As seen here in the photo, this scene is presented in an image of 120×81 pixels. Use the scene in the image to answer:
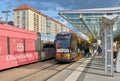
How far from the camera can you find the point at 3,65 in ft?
60.5

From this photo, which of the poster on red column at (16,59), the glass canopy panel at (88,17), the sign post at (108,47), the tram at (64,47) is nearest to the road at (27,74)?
the poster on red column at (16,59)

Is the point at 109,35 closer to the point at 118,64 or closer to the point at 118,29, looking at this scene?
the point at 118,64

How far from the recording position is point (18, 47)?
21531mm

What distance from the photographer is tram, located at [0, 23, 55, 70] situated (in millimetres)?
18647

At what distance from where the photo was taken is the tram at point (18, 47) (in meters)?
18.6

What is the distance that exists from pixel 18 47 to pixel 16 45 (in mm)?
507

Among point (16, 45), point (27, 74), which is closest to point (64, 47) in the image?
point (16, 45)

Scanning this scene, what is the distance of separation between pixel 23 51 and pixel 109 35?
972cm

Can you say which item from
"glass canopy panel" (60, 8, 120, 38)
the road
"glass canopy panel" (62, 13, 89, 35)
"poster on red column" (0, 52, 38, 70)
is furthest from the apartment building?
the road

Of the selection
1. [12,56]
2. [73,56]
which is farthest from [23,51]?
[73,56]

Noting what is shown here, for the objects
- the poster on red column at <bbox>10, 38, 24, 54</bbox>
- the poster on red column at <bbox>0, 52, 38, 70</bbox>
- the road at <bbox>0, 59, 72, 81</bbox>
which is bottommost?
the road at <bbox>0, 59, 72, 81</bbox>

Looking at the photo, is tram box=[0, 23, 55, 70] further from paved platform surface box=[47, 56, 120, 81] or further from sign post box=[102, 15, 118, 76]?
sign post box=[102, 15, 118, 76]

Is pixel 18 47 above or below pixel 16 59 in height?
above

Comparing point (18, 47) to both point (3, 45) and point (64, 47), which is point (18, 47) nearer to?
point (3, 45)
